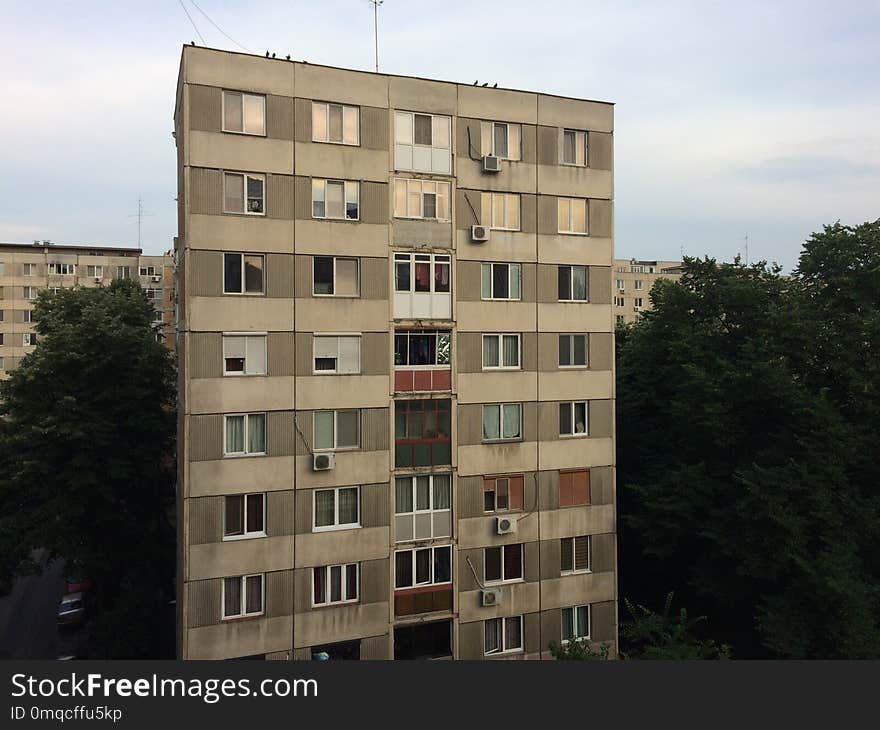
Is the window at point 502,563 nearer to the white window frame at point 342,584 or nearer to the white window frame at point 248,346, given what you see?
the white window frame at point 342,584

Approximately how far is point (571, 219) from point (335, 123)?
29.1 feet

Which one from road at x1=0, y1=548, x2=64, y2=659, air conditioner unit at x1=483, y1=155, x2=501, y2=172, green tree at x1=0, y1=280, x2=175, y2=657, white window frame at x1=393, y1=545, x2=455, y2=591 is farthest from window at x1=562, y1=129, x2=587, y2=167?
road at x1=0, y1=548, x2=64, y2=659

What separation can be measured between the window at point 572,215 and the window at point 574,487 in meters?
8.67

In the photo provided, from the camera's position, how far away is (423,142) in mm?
23375

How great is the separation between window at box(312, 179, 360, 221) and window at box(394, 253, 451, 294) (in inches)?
82.7

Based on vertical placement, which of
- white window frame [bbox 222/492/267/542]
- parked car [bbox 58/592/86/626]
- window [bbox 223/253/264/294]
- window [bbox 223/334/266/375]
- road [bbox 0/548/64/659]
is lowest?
road [bbox 0/548/64/659]

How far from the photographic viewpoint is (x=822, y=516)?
76.4 ft

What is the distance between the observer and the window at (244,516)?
845 inches

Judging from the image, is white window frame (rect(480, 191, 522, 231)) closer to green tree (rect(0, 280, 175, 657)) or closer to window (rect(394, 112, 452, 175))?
window (rect(394, 112, 452, 175))

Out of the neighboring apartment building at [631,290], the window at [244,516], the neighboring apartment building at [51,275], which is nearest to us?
the window at [244,516]

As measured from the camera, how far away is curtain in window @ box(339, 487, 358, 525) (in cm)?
2273

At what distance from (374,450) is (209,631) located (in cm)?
725

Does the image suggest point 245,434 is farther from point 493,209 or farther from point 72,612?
point 72,612

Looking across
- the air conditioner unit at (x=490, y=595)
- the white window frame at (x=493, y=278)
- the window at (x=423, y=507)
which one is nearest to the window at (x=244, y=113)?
the white window frame at (x=493, y=278)
